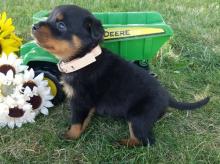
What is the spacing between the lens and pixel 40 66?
368cm

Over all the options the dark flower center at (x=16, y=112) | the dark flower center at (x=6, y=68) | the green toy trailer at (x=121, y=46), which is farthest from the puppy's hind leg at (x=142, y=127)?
the dark flower center at (x=6, y=68)

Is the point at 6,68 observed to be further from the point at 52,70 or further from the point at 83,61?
the point at 83,61

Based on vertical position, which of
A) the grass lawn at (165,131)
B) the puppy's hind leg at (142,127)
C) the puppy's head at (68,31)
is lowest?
the grass lawn at (165,131)

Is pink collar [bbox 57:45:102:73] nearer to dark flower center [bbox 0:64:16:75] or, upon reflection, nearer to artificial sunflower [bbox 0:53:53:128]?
artificial sunflower [bbox 0:53:53:128]

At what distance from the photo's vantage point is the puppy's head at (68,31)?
295 centimetres

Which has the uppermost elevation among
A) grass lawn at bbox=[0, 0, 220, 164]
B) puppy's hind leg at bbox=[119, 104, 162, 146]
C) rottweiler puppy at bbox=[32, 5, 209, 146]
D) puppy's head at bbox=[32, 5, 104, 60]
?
puppy's head at bbox=[32, 5, 104, 60]

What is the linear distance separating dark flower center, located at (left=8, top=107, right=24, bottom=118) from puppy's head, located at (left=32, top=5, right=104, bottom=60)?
597mm

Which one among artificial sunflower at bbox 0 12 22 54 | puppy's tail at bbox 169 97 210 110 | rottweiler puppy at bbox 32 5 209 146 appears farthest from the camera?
artificial sunflower at bbox 0 12 22 54

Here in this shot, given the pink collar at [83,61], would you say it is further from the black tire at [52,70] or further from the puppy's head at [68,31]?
the black tire at [52,70]

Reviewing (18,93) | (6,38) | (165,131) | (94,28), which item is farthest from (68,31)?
(165,131)

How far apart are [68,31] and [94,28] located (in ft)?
0.64

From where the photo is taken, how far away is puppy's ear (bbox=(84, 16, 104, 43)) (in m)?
3.00

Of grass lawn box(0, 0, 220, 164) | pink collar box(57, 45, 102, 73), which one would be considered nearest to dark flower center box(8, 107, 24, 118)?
grass lawn box(0, 0, 220, 164)

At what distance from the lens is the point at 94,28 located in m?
2.99
